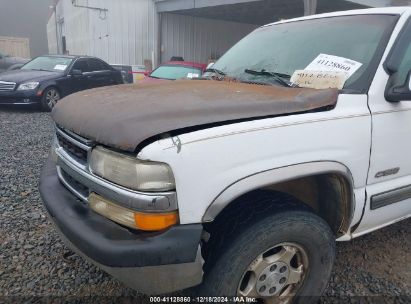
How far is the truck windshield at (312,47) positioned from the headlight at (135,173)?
48.9 inches

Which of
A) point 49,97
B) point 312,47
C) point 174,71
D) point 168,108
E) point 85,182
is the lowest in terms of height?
point 49,97

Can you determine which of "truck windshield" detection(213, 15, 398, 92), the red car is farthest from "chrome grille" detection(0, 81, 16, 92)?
"truck windshield" detection(213, 15, 398, 92)

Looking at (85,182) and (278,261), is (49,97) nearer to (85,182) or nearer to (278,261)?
(85,182)

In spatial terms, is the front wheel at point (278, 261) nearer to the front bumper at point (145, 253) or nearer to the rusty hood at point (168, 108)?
the front bumper at point (145, 253)

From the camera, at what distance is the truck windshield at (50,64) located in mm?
9312

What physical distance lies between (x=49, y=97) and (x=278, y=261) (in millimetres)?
8196

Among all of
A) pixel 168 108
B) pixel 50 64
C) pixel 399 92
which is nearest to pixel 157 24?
pixel 50 64

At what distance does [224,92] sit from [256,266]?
994 mm

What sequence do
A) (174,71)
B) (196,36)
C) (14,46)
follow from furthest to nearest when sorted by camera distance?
(14,46), (196,36), (174,71)

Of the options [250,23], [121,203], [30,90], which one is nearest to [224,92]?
[121,203]

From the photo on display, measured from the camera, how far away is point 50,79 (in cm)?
873

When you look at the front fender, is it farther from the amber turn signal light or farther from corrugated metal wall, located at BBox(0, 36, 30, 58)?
corrugated metal wall, located at BBox(0, 36, 30, 58)

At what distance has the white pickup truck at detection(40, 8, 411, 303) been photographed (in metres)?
1.59

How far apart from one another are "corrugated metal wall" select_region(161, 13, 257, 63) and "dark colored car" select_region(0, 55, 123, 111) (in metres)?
7.25
